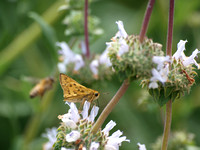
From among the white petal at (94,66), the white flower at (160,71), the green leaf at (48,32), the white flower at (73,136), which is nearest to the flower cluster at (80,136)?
the white flower at (73,136)

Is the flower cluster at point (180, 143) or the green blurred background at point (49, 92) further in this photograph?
the green blurred background at point (49, 92)

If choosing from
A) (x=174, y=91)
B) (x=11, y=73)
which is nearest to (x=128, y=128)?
(x=11, y=73)

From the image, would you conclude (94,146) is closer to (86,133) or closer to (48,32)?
(86,133)

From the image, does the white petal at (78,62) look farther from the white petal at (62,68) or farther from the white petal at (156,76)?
the white petal at (156,76)

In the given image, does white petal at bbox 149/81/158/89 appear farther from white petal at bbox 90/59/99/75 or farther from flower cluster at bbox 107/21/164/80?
white petal at bbox 90/59/99/75

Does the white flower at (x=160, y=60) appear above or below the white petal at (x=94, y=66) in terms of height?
below

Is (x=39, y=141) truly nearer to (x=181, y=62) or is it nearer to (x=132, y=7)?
(x=181, y=62)

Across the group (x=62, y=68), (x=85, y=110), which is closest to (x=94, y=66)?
(x=62, y=68)
